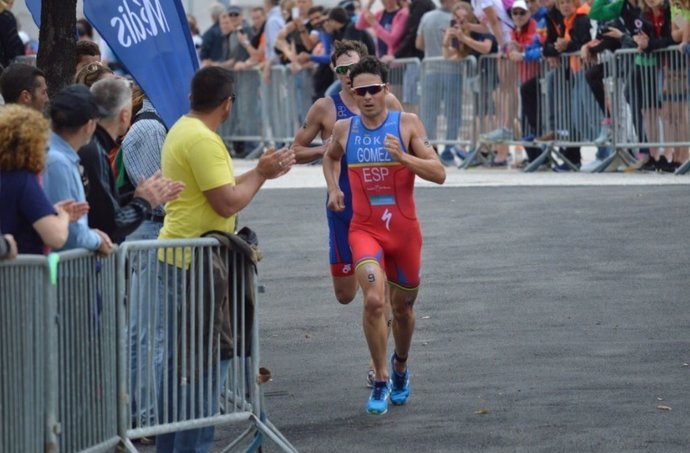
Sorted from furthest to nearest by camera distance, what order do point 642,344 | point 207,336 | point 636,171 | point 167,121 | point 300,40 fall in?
point 300,40 → point 636,171 → point 642,344 → point 167,121 → point 207,336

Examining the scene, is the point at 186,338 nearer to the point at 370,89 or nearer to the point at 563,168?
the point at 370,89

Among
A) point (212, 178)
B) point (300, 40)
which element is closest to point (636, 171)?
point (300, 40)

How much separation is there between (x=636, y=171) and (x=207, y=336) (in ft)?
41.1

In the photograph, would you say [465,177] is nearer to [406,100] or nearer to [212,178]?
[406,100]

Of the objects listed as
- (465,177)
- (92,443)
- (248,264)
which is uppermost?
(248,264)

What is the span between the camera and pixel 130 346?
7273 millimetres

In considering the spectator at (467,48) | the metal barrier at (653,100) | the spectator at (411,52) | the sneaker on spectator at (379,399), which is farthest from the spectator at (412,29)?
the sneaker on spectator at (379,399)

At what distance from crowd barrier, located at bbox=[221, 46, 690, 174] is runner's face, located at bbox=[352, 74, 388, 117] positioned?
8870 millimetres

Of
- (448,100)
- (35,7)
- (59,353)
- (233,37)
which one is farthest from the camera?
(233,37)

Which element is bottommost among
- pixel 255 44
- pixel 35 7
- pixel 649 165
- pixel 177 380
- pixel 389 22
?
pixel 649 165

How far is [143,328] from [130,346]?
11 cm

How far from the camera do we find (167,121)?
9.09m

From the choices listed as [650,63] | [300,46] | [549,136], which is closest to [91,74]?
[650,63]

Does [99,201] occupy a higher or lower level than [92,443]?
higher
